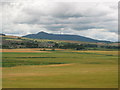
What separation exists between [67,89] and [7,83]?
911 centimetres

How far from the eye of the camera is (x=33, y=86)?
94.8ft

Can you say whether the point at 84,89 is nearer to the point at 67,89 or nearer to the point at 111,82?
the point at 67,89

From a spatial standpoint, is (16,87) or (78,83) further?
(78,83)

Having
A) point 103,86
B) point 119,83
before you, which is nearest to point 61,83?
point 103,86

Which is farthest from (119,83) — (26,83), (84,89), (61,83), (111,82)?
(26,83)

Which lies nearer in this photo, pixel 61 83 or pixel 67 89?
pixel 67 89

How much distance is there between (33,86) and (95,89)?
8008mm

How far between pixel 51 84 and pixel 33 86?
2637 mm

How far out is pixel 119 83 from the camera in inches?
1200

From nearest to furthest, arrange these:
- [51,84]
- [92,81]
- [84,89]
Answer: [84,89], [51,84], [92,81]

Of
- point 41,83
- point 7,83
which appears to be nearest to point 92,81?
point 41,83

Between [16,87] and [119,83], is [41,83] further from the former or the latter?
[119,83]

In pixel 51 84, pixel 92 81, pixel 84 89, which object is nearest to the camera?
pixel 84 89

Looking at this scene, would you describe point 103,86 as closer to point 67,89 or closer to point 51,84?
point 67,89
